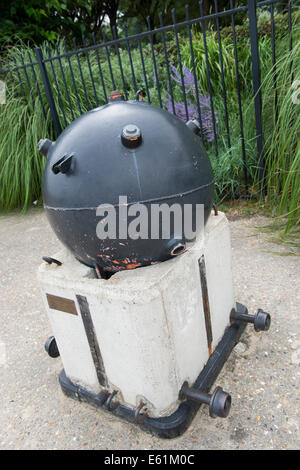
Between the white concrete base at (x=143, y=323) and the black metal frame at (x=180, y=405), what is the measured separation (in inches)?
1.2

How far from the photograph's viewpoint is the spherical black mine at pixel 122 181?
129 centimetres

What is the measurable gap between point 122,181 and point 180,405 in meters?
0.98

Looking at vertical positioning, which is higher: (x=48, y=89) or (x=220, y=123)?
(x=48, y=89)

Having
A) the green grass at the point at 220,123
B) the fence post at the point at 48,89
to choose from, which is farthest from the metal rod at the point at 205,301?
the fence post at the point at 48,89

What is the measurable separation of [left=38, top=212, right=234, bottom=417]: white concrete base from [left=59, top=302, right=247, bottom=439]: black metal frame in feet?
0.10

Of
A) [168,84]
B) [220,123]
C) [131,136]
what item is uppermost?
[168,84]

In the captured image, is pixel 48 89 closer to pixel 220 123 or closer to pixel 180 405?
pixel 220 123

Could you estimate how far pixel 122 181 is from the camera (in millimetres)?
1276

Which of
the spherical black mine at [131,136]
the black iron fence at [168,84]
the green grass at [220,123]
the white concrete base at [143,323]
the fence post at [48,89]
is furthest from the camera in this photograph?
the fence post at [48,89]

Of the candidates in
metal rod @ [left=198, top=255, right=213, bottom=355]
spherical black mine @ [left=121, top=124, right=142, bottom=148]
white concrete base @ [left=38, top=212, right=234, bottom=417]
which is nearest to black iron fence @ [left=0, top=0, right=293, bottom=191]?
metal rod @ [left=198, top=255, right=213, bottom=355]

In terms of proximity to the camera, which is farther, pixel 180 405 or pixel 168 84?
pixel 168 84

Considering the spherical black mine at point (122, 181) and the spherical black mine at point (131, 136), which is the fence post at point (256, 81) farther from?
the spherical black mine at point (131, 136)

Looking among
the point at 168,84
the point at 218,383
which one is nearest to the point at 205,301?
the point at 218,383

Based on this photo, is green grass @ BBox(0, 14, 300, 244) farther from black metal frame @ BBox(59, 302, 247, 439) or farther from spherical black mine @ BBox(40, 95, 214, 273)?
spherical black mine @ BBox(40, 95, 214, 273)
